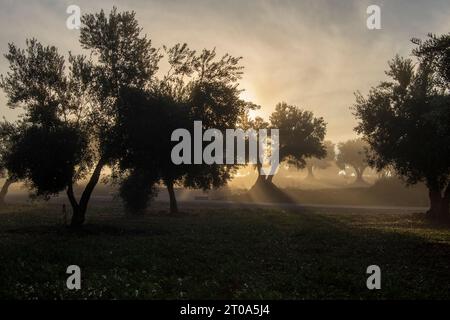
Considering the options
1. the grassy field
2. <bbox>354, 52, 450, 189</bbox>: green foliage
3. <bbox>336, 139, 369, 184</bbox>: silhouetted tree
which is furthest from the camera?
<bbox>336, 139, 369, 184</bbox>: silhouetted tree

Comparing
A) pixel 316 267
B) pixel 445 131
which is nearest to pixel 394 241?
pixel 445 131

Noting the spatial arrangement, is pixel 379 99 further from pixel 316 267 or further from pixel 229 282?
pixel 229 282

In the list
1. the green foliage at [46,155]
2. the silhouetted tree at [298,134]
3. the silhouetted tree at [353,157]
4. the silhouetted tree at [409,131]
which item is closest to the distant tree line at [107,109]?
the green foliage at [46,155]

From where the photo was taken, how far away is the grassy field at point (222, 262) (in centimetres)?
1509

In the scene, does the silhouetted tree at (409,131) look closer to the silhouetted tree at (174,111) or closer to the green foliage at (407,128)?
the green foliage at (407,128)

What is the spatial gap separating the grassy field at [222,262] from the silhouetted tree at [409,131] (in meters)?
11.2

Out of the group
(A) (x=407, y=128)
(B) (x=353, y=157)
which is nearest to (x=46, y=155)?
(A) (x=407, y=128)

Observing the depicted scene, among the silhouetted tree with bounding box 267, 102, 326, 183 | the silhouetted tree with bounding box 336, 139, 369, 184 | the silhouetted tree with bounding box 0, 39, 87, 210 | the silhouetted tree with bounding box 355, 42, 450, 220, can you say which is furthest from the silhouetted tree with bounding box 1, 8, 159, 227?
the silhouetted tree with bounding box 336, 139, 369, 184

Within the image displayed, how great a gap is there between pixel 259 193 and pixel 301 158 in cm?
1331

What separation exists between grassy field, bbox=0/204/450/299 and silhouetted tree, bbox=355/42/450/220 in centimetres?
1119

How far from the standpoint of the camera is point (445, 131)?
25266mm

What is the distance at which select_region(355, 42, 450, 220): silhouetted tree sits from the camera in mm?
40906

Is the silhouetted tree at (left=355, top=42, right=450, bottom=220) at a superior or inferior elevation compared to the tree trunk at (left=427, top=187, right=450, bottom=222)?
superior

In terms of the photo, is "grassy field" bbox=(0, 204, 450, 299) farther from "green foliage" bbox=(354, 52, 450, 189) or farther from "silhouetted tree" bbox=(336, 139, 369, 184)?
"silhouetted tree" bbox=(336, 139, 369, 184)
